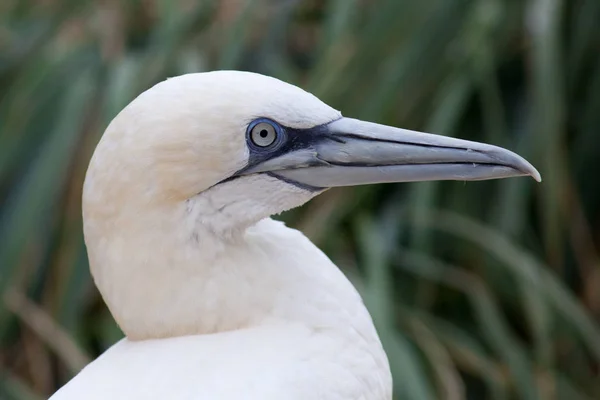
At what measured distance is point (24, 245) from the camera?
186 cm

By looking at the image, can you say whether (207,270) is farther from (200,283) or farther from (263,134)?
(263,134)

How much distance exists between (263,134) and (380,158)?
124 mm

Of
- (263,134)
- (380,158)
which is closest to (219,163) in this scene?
(263,134)

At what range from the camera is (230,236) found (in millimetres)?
994

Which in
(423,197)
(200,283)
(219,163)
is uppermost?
(219,163)

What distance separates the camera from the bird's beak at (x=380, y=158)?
99cm

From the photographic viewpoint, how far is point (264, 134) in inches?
37.9

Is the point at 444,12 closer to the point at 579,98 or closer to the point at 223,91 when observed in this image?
the point at 579,98

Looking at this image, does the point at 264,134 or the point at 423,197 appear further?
the point at 423,197

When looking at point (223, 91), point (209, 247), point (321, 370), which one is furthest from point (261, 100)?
point (321, 370)

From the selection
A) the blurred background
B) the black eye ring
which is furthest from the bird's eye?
the blurred background

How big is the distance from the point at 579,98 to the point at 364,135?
45.0 inches

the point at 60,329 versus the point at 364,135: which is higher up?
the point at 364,135

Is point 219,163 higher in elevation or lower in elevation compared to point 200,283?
higher
